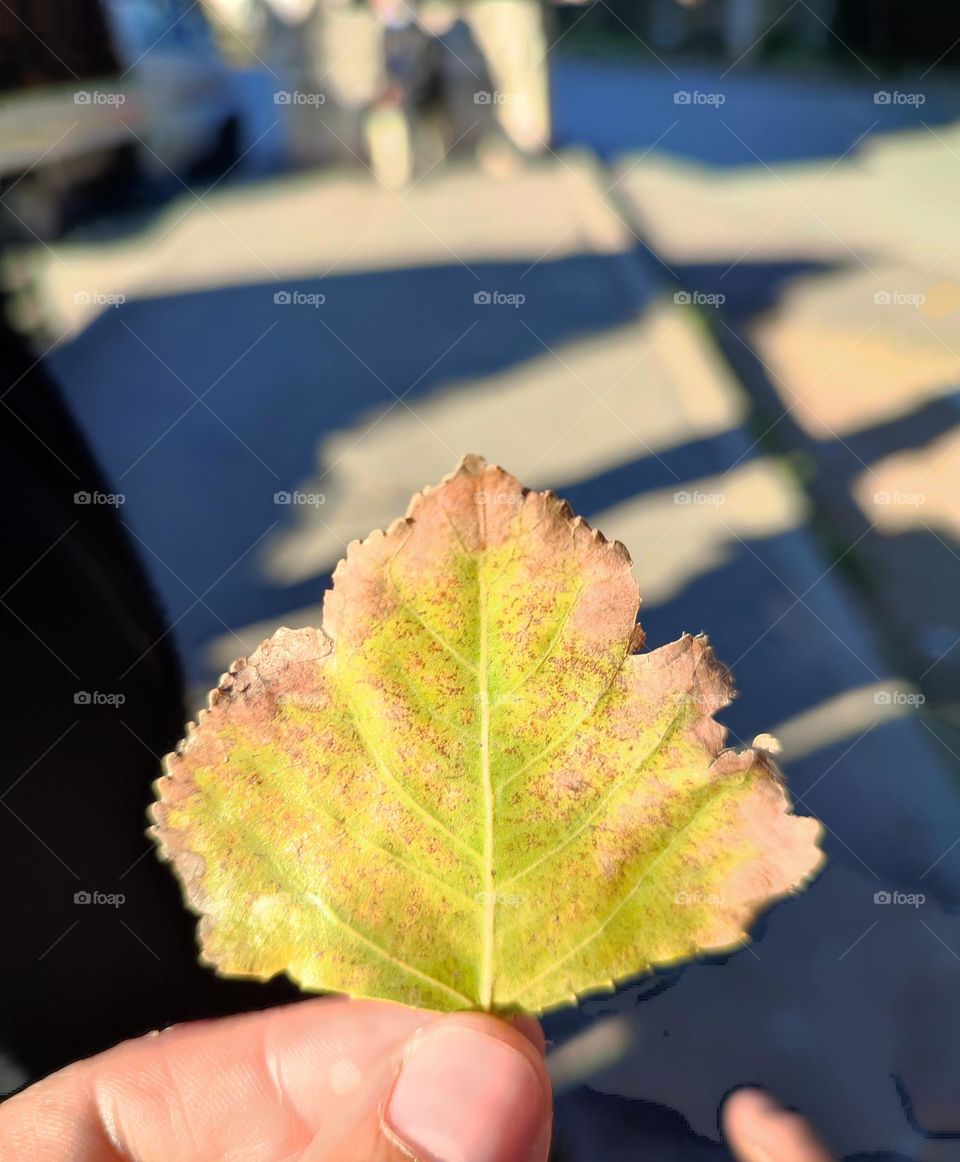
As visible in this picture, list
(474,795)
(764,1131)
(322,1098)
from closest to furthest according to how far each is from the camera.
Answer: (474,795), (322,1098), (764,1131)

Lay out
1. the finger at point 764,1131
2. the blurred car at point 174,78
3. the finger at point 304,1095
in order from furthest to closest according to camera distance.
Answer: the blurred car at point 174,78
the finger at point 764,1131
the finger at point 304,1095

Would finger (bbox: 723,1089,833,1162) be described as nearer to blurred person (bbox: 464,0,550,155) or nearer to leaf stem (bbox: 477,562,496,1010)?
leaf stem (bbox: 477,562,496,1010)

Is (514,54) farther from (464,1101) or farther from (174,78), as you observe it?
(464,1101)

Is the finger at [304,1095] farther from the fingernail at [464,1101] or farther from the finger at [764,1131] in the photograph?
the finger at [764,1131]

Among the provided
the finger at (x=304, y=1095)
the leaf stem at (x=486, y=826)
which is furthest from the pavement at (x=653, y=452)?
the leaf stem at (x=486, y=826)

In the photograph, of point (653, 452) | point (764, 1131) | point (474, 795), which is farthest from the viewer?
point (653, 452)

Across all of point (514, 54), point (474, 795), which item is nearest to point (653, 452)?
point (514, 54)

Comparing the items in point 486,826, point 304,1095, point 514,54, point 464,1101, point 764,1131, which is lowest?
point 764,1131
